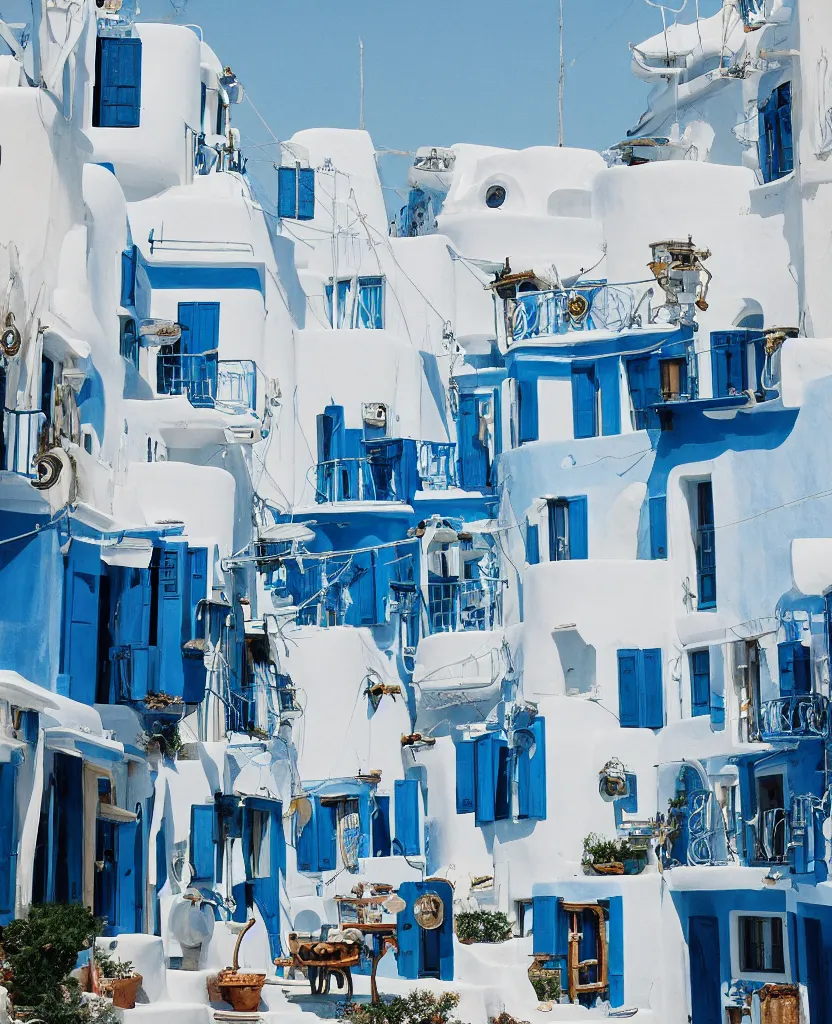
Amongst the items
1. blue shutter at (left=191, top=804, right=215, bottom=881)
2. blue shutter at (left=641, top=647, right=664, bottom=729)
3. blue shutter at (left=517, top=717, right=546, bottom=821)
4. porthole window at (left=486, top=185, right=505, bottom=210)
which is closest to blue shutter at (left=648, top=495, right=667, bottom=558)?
blue shutter at (left=641, top=647, right=664, bottom=729)

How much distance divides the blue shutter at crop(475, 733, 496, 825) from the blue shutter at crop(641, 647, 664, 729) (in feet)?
11.5

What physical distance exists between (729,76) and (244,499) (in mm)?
17440

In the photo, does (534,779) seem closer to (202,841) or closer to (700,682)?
(700,682)

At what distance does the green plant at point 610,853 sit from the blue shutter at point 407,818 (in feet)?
20.3

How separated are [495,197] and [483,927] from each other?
22.9 metres

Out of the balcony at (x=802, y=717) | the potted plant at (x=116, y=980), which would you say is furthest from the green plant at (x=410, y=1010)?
the balcony at (x=802, y=717)

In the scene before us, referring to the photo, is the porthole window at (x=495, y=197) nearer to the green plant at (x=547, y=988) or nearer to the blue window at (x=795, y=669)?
the blue window at (x=795, y=669)

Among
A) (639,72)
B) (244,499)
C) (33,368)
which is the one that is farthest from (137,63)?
(639,72)

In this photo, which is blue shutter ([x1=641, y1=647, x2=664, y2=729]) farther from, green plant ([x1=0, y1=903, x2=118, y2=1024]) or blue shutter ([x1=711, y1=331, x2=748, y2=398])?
green plant ([x1=0, y1=903, x2=118, y2=1024])

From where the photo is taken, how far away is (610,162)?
2566 inches

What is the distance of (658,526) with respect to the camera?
51156 millimetres

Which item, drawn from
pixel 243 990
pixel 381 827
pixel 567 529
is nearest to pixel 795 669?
pixel 567 529

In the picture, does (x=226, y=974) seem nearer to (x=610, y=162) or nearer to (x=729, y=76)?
(x=729, y=76)

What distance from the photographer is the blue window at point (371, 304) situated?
2375 inches
